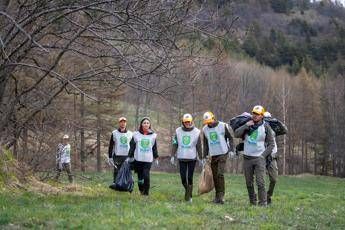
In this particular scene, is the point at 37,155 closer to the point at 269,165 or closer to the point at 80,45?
the point at 80,45

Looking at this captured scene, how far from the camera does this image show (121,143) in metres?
15.3

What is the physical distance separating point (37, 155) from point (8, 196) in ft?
20.1

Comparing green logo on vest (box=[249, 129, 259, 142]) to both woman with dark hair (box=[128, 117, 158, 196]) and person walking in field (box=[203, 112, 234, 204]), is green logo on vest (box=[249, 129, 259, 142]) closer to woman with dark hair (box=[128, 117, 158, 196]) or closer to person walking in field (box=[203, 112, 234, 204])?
person walking in field (box=[203, 112, 234, 204])

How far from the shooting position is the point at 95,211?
384 inches

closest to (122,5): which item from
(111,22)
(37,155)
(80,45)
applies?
(111,22)

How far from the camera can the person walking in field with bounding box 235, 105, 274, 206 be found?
12.2m

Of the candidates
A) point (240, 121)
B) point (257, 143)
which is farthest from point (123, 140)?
point (257, 143)

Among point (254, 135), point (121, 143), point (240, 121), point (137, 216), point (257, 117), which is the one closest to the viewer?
point (137, 216)

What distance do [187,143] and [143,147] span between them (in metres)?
1.18

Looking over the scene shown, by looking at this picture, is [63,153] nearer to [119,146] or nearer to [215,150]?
[119,146]

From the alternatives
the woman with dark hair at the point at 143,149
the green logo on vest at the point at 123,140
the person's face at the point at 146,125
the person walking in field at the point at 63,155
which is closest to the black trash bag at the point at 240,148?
the woman with dark hair at the point at 143,149

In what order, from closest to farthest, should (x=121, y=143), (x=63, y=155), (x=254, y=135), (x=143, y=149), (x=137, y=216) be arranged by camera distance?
(x=137, y=216) → (x=254, y=135) → (x=143, y=149) → (x=121, y=143) → (x=63, y=155)

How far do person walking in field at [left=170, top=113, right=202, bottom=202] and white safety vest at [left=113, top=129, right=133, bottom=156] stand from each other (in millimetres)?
2322

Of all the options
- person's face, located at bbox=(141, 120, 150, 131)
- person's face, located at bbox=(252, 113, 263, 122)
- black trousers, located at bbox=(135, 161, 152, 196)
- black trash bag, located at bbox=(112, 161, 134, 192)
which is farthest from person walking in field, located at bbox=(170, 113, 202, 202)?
person's face, located at bbox=(252, 113, 263, 122)
